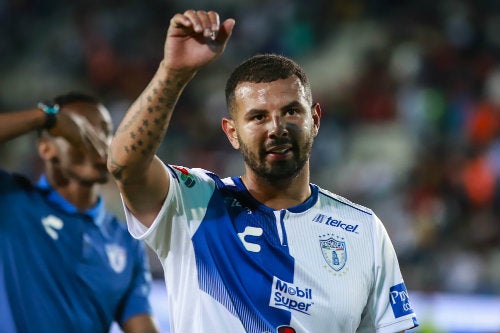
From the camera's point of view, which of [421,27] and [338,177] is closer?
[338,177]

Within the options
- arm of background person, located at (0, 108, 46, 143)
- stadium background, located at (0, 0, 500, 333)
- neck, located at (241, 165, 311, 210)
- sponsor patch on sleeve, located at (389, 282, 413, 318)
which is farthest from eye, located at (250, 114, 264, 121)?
stadium background, located at (0, 0, 500, 333)

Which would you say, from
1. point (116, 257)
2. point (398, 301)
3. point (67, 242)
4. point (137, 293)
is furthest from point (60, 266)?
point (398, 301)

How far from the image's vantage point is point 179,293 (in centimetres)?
287

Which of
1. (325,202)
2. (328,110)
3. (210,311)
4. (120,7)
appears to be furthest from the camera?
(120,7)

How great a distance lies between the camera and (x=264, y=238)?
2.94 m

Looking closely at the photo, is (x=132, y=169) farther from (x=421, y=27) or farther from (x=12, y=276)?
(x=421, y=27)

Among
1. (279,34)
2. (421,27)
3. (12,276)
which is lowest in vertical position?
(12,276)

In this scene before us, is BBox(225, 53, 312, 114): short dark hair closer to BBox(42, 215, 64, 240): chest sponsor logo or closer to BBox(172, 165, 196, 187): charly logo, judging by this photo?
BBox(172, 165, 196, 187): charly logo

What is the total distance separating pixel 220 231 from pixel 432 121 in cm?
743

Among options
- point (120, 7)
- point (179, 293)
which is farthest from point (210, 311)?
point (120, 7)

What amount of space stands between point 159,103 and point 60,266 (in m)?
1.98

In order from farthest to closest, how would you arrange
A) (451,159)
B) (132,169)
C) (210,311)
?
(451,159) < (210,311) < (132,169)

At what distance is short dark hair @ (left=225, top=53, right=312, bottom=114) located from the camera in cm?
295

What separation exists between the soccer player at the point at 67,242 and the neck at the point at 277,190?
151cm
